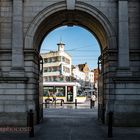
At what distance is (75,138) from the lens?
1498 centimetres

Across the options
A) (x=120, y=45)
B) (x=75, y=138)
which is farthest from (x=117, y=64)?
(x=75, y=138)

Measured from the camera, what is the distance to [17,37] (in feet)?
65.5

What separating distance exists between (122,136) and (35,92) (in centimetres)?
663

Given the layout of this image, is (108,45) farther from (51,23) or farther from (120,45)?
(51,23)

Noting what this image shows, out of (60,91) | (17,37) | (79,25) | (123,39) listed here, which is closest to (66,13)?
(79,25)

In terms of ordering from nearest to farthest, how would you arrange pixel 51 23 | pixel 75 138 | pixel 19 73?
pixel 75 138, pixel 19 73, pixel 51 23

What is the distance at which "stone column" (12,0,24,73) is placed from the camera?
65.1 ft

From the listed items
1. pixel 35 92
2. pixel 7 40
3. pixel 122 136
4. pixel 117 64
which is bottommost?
pixel 122 136

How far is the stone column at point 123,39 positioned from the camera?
1992cm

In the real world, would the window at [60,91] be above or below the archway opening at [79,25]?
below

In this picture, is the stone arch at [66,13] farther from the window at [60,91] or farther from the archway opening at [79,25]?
the window at [60,91]

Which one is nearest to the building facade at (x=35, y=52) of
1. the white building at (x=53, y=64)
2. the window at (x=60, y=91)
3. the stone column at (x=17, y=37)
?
the stone column at (x=17, y=37)

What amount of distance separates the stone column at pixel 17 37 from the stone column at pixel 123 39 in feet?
16.5

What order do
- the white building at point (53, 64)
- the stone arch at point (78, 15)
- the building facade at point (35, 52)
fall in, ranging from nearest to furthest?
the building facade at point (35, 52)
the stone arch at point (78, 15)
the white building at point (53, 64)
